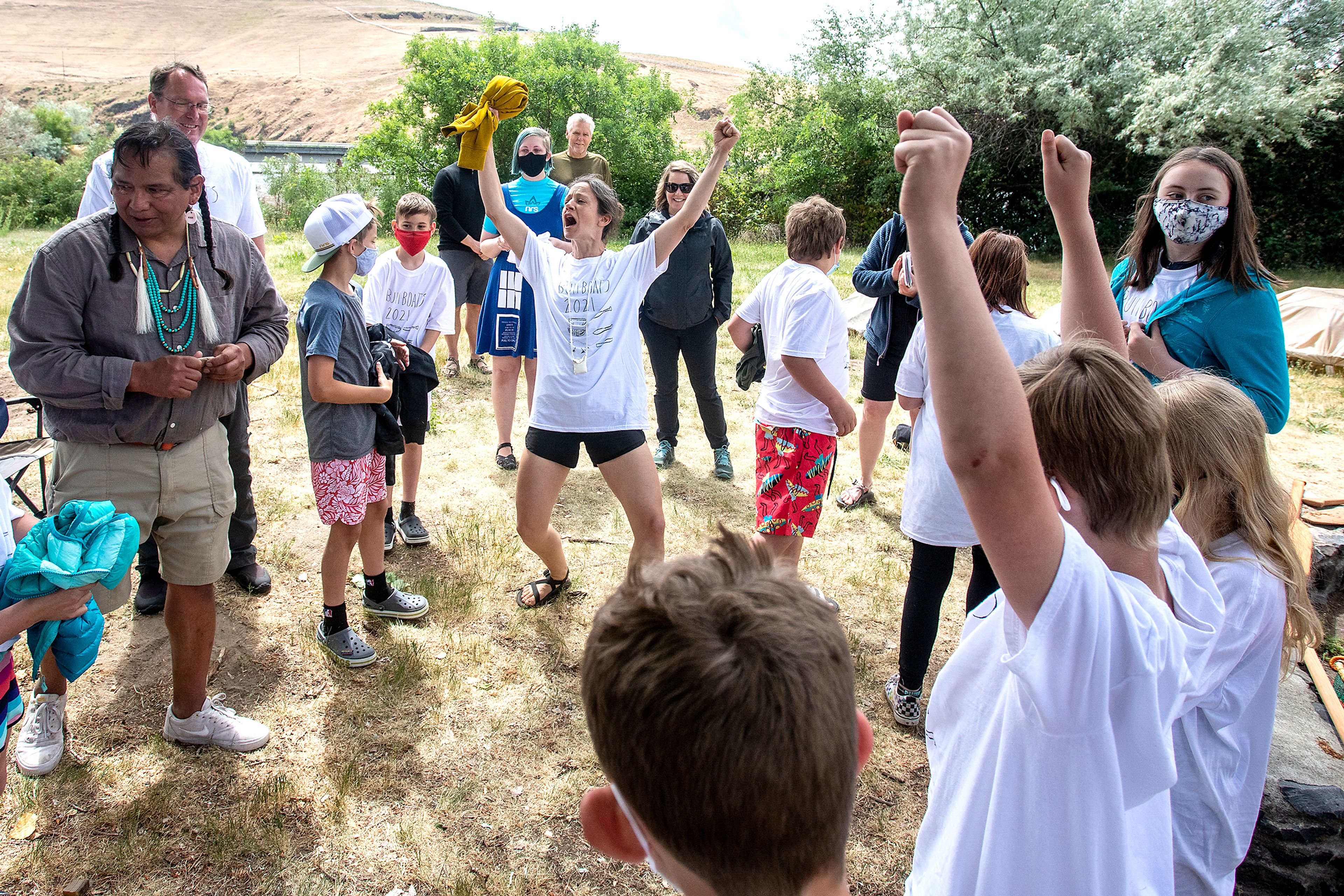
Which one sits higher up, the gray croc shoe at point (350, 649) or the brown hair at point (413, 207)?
the brown hair at point (413, 207)

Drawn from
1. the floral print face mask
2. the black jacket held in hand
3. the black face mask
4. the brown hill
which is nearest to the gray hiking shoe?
the black jacket held in hand

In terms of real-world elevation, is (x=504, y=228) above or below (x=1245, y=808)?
above

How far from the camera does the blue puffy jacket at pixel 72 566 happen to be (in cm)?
199

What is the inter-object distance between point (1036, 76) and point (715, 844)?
20.7 meters

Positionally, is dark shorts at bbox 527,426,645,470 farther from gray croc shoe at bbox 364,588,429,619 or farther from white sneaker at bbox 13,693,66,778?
white sneaker at bbox 13,693,66,778

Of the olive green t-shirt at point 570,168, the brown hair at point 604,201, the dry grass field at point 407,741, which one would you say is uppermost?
the olive green t-shirt at point 570,168

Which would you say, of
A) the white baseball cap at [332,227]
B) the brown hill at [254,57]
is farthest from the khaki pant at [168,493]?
the brown hill at [254,57]

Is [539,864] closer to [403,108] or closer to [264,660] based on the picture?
[264,660]

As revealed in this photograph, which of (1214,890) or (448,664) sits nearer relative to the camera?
(1214,890)

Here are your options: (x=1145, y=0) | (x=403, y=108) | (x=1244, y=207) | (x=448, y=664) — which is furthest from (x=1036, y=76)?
(x=448, y=664)

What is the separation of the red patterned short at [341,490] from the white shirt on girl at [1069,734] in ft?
8.02

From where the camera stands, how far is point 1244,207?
8.21 feet

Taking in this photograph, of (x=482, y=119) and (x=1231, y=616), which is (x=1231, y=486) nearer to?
(x=1231, y=616)

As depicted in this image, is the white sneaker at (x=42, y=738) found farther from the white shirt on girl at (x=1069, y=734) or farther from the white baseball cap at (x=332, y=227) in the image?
the white shirt on girl at (x=1069, y=734)
